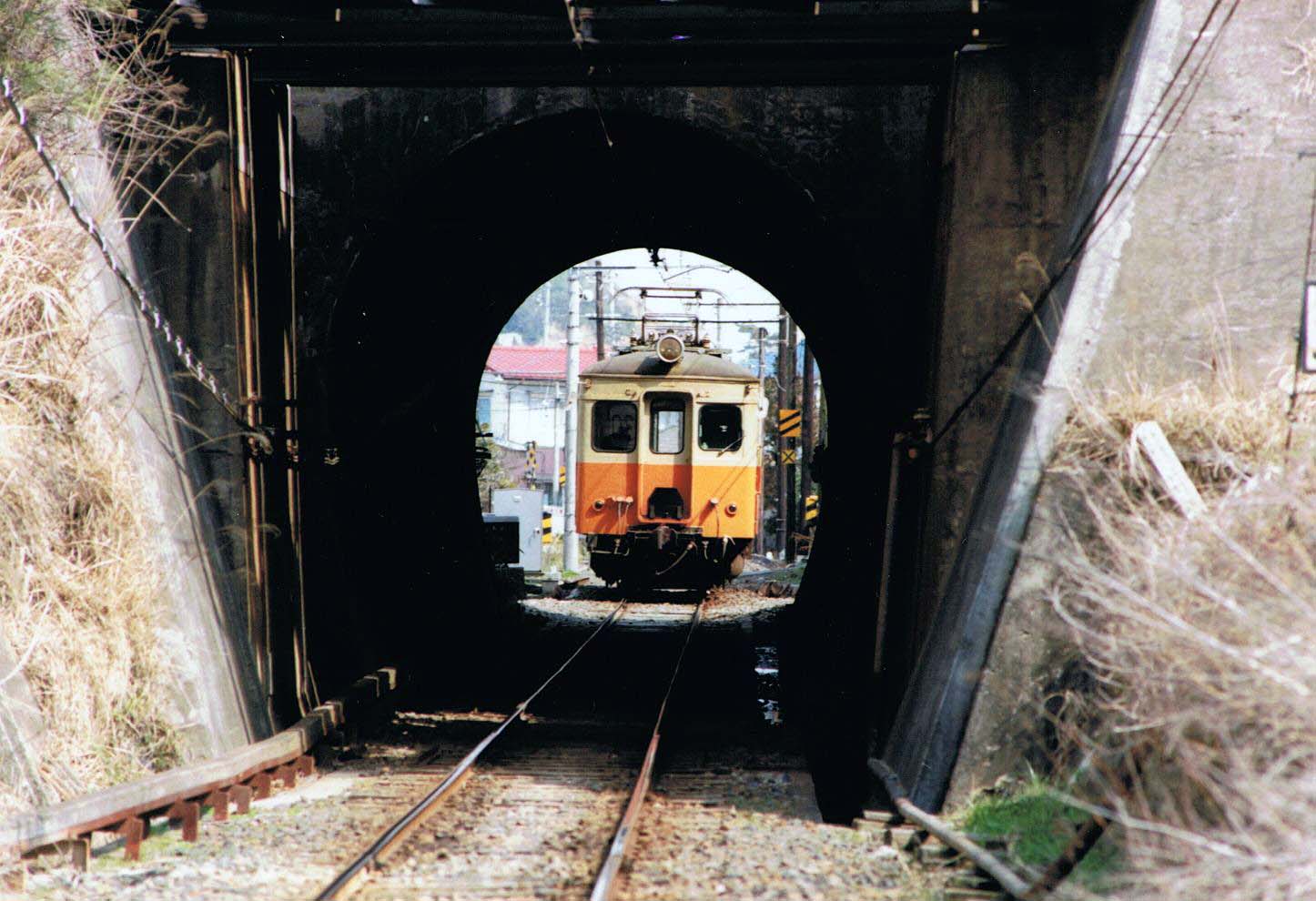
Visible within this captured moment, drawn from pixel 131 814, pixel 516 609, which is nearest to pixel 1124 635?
pixel 131 814

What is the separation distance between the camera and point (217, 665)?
304 inches

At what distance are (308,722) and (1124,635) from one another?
5571mm

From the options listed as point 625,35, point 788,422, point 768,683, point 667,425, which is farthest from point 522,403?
point 625,35

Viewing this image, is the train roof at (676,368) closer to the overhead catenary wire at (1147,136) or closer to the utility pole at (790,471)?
the utility pole at (790,471)

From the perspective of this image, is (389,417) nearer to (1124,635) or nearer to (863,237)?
(863,237)

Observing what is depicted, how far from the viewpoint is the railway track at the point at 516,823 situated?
5574 millimetres

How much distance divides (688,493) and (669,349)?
6.65ft

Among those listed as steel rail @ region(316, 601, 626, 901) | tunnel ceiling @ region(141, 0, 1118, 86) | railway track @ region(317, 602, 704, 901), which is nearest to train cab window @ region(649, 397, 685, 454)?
steel rail @ region(316, 601, 626, 901)

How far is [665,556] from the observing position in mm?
19516

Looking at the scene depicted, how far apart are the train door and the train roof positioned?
0.35 m

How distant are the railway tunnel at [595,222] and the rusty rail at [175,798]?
58 centimetres

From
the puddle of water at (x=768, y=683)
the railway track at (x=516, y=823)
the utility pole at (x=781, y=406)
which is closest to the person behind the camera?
the railway track at (x=516, y=823)

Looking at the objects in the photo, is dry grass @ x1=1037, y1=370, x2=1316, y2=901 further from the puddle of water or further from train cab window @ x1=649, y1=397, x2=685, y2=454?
train cab window @ x1=649, y1=397, x2=685, y2=454

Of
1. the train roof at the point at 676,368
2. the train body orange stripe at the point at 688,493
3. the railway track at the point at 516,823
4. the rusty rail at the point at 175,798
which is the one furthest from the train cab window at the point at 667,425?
the rusty rail at the point at 175,798
